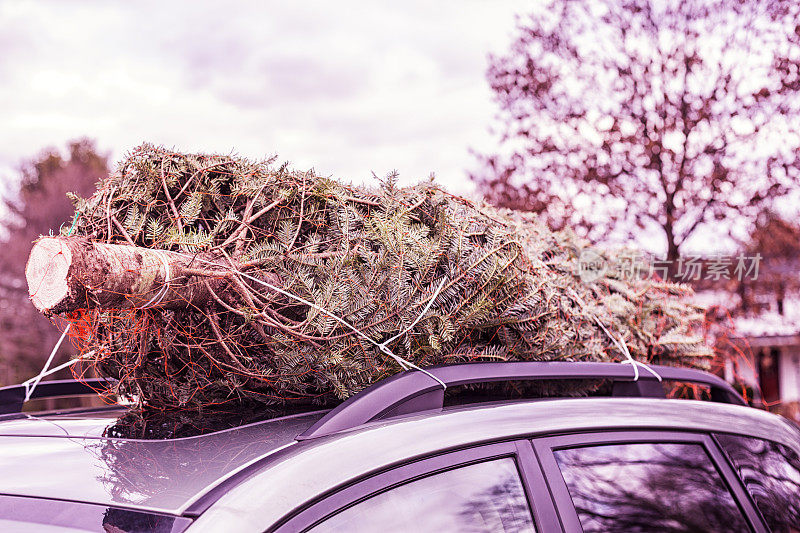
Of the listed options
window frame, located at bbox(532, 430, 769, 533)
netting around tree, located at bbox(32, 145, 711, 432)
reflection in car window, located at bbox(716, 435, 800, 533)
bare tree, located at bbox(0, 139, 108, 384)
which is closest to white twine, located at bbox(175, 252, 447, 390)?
netting around tree, located at bbox(32, 145, 711, 432)

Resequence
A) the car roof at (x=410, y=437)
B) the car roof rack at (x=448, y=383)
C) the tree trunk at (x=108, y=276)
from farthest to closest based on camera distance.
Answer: the car roof rack at (x=448, y=383) < the tree trunk at (x=108, y=276) < the car roof at (x=410, y=437)

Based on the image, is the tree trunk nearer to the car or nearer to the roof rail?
the car

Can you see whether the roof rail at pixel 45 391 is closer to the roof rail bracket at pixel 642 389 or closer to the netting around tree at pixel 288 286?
the netting around tree at pixel 288 286

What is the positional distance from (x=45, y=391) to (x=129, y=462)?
109cm

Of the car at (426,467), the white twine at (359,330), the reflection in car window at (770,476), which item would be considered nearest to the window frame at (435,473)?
the car at (426,467)

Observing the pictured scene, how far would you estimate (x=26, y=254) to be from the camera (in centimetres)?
1559

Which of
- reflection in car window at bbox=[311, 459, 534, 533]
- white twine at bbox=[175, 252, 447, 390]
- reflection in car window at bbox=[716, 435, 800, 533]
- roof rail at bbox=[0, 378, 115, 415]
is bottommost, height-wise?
reflection in car window at bbox=[716, 435, 800, 533]

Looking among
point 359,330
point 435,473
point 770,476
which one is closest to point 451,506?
point 435,473

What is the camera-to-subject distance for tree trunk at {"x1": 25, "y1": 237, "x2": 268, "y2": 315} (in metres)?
1.47

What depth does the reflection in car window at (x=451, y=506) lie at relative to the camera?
1.37 meters

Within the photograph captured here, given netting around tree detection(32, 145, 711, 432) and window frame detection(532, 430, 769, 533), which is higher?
netting around tree detection(32, 145, 711, 432)

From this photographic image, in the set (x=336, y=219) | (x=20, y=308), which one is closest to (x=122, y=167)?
(x=336, y=219)

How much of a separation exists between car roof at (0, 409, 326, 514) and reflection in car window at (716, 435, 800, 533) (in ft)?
4.63

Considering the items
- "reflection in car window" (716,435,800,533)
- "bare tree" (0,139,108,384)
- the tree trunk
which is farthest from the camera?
"bare tree" (0,139,108,384)
